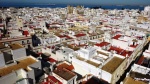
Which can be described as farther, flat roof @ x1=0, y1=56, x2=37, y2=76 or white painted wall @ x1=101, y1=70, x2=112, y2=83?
white painted wall @ x1=101, y1=70, x2=112, y2=83

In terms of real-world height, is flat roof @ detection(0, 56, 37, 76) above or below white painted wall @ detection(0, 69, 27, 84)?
above

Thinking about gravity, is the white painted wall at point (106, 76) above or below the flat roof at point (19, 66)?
below

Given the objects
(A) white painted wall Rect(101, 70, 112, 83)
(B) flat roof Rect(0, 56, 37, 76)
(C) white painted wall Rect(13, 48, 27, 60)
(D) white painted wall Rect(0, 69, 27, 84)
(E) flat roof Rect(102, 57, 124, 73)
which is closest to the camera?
(D) white painted wall Rect(0, 69, 27, 84)

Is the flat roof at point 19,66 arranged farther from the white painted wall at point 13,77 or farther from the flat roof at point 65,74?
the flat roof at point 65,74

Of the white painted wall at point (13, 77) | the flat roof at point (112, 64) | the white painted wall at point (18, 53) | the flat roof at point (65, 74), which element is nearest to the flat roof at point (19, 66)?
the white painted wall at point (18, 53)

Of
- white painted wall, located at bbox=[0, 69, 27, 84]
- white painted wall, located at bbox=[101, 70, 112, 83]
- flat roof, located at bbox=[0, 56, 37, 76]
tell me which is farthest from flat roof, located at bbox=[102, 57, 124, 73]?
white painted wall, located at bbox=[0, 69, 27, 84]

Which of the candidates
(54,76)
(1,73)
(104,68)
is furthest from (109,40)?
(1,73)

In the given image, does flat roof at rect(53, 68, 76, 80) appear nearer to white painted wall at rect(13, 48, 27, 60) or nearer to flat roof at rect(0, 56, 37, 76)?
flat roof at rect(0, 56, 37, 76)

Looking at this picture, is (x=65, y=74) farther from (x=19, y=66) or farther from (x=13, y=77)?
(x=19, y=66)
